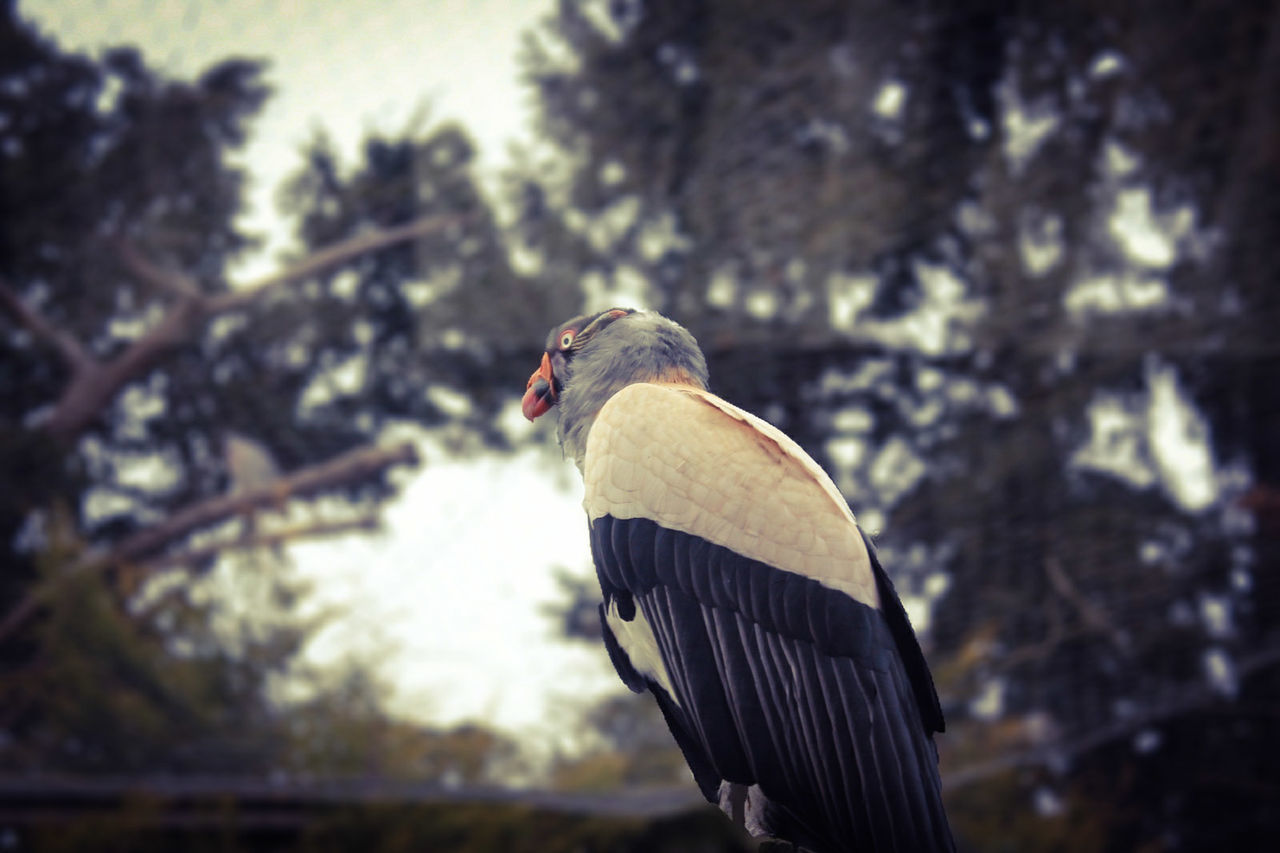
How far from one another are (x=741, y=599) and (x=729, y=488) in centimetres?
7

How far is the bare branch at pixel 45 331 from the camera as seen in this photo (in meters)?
3.96

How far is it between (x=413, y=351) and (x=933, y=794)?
3.41 meters

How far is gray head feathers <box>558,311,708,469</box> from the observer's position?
1.94ft

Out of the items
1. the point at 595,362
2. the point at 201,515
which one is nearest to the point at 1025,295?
the point at 201,515

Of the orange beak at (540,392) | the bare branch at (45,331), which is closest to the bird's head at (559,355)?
the orange beak at (540,392)

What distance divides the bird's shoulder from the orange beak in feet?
0.11

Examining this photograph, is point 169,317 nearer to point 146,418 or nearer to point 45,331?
point 146,418

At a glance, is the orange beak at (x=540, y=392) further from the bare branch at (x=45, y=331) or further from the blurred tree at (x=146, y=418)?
the bare branch at (x=45, y=331)

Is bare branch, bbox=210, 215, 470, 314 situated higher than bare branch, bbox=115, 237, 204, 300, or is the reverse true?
bare branch, bbox=115, 237, 204, 300

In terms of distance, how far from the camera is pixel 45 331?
399cm

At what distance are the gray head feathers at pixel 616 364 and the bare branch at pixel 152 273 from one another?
12.2ft

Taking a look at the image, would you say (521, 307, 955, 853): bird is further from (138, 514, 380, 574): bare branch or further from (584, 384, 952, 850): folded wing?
(138, 514, 380, 574): bare branch

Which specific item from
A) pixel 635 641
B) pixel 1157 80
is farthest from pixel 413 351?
pixel 635 641

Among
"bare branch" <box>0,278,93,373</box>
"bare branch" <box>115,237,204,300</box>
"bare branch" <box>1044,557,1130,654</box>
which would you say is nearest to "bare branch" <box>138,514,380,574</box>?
"bare branch" <box>0,278,93,373</box>
